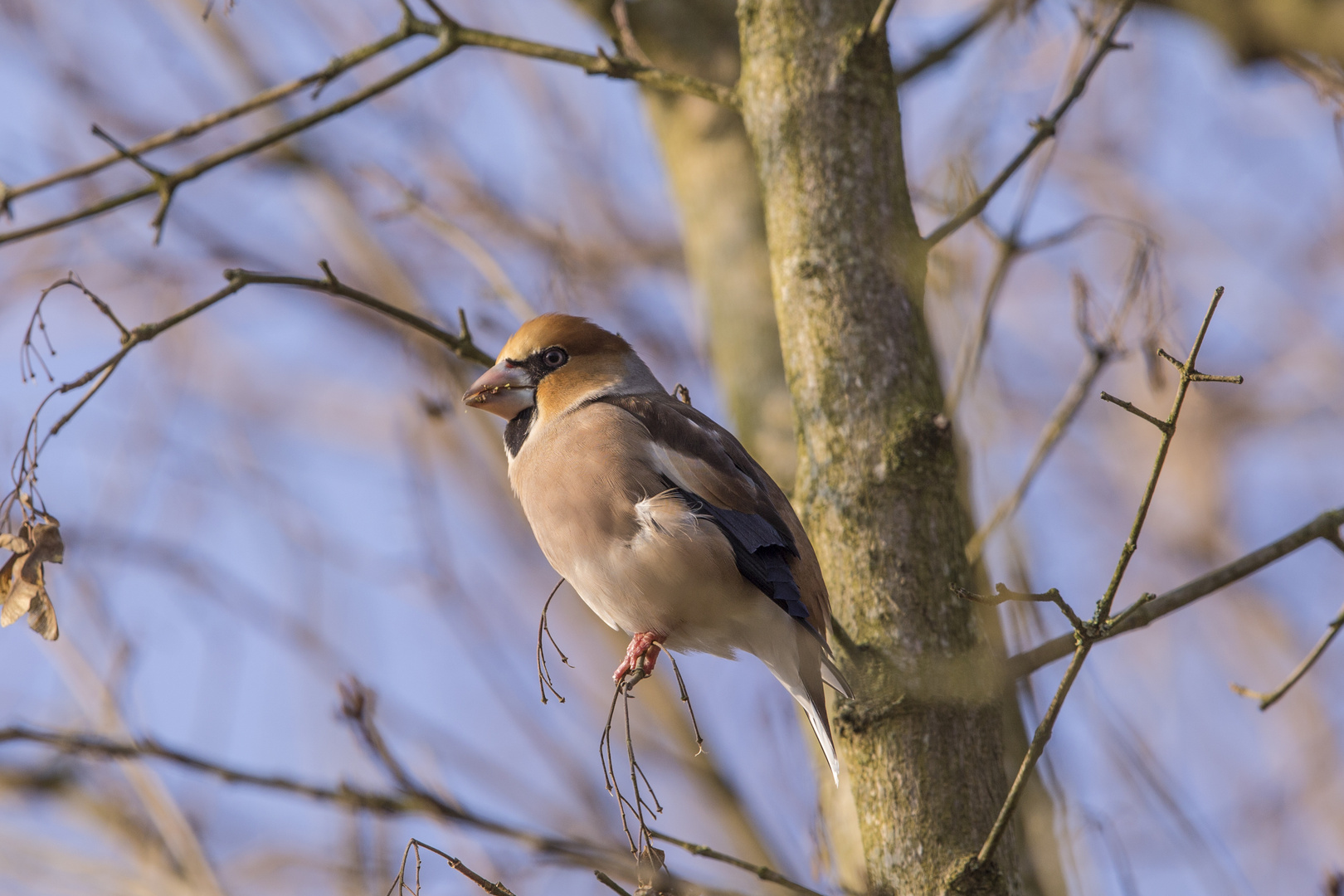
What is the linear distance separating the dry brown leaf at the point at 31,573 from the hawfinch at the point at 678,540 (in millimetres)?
1051

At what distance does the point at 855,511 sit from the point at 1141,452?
7.88m

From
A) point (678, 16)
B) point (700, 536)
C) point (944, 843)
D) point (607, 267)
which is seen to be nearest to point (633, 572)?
point (700, 536)

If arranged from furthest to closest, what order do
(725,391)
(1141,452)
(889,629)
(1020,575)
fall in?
(1141,452), (725,391), (1020,575), (889,629)

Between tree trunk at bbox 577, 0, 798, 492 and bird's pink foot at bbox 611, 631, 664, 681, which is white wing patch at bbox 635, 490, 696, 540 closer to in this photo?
bird's pink foot at bbox 611, 631, 664, 681

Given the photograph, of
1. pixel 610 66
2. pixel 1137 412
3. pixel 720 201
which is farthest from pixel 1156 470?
pixel 720 201

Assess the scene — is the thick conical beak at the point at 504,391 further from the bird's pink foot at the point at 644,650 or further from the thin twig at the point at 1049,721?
the thin twig at the point at 1049,721

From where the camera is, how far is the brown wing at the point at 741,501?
8.68 ft

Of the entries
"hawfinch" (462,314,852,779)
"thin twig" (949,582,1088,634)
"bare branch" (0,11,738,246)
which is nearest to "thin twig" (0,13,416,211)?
"bare branch" (0,11,738,246)

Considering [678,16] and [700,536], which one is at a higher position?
[678,16]

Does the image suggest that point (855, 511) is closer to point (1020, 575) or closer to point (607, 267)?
point (1020, 575)

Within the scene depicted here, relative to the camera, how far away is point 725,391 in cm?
479

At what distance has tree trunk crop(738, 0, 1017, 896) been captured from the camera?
247cm

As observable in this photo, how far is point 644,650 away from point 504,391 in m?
1.00

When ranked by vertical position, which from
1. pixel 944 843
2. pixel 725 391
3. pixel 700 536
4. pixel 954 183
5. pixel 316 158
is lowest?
pixel 944 843
